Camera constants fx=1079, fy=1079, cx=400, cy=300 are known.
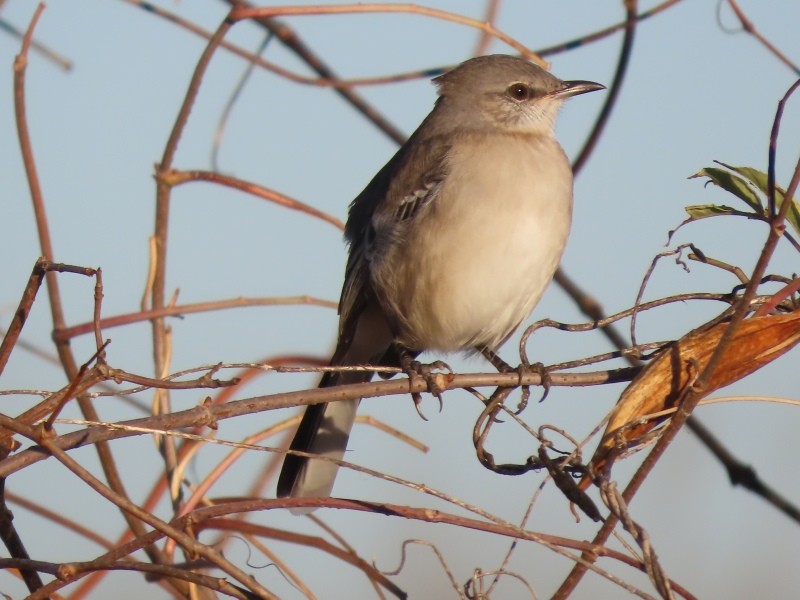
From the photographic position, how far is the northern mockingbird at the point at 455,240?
371 cm

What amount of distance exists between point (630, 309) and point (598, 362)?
6.6 inches

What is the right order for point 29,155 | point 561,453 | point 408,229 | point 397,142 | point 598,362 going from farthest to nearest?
point 408,229
point 397,142
point 29,155
point 598,362
point 561,453

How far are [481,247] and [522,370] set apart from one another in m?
1.30

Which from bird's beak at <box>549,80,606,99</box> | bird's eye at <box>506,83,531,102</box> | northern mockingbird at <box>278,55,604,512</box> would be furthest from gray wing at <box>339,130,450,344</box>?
bird's beak at <box>549,80,606,99</box>

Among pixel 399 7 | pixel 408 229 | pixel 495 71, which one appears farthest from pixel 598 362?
pixel 495 71

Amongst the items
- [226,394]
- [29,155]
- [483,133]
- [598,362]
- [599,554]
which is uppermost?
[483,133]

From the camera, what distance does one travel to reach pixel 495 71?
4430 mm

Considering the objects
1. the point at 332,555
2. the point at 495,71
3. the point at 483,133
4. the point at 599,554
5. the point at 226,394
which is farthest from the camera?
the point at 495,71

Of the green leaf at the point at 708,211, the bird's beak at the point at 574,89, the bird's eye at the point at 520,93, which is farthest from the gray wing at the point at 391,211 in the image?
the green leaf at the point at 708,211

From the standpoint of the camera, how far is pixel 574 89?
4.31 m

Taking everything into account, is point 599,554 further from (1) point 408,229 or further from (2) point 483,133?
(2) point 483,133

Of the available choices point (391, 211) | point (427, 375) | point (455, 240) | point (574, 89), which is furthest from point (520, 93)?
point (427, 375)

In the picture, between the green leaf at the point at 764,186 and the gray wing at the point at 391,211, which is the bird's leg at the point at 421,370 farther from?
the green leaf at the point at 764,186

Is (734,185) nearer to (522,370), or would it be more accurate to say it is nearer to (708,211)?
(708,211)
